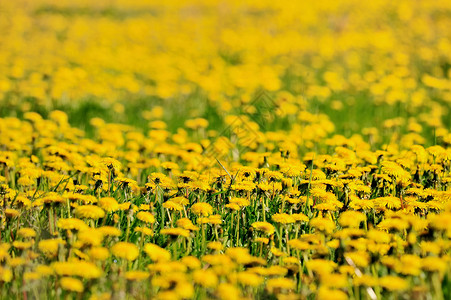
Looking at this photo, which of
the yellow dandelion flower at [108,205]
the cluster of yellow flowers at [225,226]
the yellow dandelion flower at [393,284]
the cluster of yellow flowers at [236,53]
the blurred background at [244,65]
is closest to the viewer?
the yellow dandelion flower at [393,284]

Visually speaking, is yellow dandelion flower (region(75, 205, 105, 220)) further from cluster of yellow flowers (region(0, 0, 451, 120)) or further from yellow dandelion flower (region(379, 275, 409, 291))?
cluster of yellow flowers (region(0, 0, 451, 120))

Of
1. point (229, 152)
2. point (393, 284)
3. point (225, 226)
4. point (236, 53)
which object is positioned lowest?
point (393, 284)

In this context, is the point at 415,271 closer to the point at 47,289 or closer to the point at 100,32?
the point at 47,289

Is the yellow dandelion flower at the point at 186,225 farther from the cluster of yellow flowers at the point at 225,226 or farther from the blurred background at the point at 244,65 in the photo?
the blurred background at the point at 244,65

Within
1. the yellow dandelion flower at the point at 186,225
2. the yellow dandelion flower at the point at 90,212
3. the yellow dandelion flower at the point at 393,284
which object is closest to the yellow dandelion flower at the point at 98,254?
the yellow dandelion flower at the point at 90,212

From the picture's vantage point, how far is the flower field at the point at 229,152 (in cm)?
213

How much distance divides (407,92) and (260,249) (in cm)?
479

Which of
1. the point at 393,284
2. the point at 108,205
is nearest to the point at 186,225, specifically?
the point at 108,205

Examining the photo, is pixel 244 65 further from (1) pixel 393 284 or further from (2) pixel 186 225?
(1) pixel 393 284

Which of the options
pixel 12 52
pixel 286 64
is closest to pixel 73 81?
pixel 12 52

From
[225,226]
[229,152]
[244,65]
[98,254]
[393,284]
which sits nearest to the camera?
[393,284]

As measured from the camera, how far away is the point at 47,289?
2195 mm

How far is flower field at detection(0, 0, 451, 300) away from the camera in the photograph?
213cm

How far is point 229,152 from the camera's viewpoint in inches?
172
